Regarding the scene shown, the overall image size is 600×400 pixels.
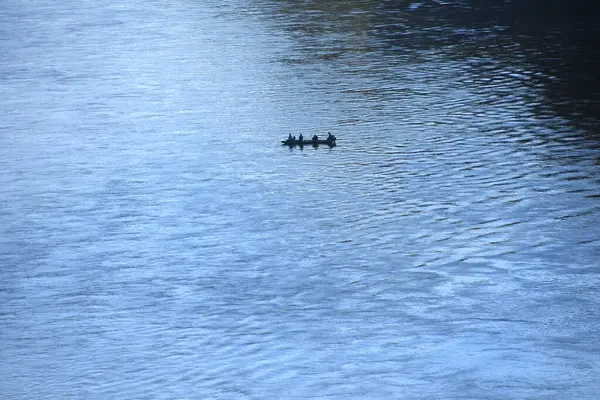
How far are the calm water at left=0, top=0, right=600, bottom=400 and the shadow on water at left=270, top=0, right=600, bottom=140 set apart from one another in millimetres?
218

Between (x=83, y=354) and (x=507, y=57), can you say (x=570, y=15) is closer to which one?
(x=507, y=57)

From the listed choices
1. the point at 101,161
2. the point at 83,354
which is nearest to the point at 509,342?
the point at 83,354

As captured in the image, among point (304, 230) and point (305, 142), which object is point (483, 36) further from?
point (304, 230)

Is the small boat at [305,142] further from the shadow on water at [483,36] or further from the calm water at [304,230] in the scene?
the shadow on water at [483,36]

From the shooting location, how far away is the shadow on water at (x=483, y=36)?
2319 cm

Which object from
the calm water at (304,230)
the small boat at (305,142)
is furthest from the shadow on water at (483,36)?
the small boat at (305,142)

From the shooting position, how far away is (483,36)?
2947 centimetres

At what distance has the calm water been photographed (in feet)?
39.6

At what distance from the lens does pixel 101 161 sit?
20.2 metres

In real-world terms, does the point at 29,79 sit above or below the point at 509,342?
above

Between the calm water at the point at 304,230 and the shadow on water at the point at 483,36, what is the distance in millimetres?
218

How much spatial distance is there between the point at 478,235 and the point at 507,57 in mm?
12010

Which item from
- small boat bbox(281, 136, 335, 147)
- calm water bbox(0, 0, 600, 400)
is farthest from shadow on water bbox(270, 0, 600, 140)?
small boat bbox(281, 136, 335, 147)

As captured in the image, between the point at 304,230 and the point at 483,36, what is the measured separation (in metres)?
14.9
